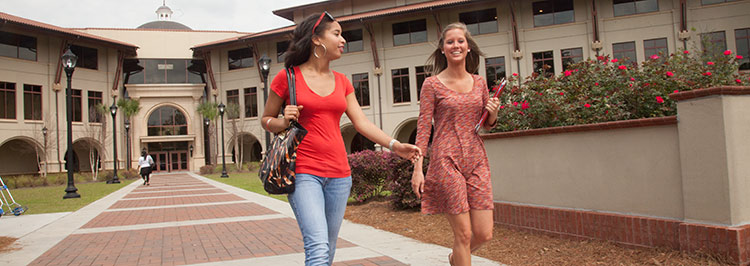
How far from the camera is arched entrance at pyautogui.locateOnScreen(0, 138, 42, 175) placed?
36984 millimetres

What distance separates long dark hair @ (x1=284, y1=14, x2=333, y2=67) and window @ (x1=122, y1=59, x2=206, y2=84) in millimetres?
44676

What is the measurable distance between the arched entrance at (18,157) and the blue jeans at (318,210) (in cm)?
4034

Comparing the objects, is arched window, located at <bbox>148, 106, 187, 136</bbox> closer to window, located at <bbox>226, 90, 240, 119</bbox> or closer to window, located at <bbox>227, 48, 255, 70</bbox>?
window, located at <bbox>226, 90, 240, 119</bbox>

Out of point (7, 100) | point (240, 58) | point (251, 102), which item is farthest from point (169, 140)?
point (7, 100)

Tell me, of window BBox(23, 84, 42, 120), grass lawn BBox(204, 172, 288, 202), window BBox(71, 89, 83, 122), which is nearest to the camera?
grass lawn BBox(204, 172, 288, 202)

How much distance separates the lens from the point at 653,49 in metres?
28.6

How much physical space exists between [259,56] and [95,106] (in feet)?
Answer: 43.9

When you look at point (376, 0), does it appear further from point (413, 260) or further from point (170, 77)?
point (413, 260)

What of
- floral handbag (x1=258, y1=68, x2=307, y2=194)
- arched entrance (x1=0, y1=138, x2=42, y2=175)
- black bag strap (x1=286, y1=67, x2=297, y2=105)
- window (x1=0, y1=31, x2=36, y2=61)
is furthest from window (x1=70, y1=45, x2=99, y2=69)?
floral handbag (x1=258, y1=68, x2=307, y2=194)

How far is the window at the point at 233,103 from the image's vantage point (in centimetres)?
4000

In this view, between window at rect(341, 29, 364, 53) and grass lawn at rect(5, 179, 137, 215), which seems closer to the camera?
grass lawn at rect(5, 179, 137, 215)

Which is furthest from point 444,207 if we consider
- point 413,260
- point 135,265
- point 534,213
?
point 135,265

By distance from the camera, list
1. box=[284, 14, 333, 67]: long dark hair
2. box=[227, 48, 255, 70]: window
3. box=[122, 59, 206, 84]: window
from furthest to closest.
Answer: box=[122, 59, 206, 84]: window, box=[227, 48, 255, 70]: window, box=[284, 14, 333, 67]: long dark hair

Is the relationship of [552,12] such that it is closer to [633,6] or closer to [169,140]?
[633,6]
